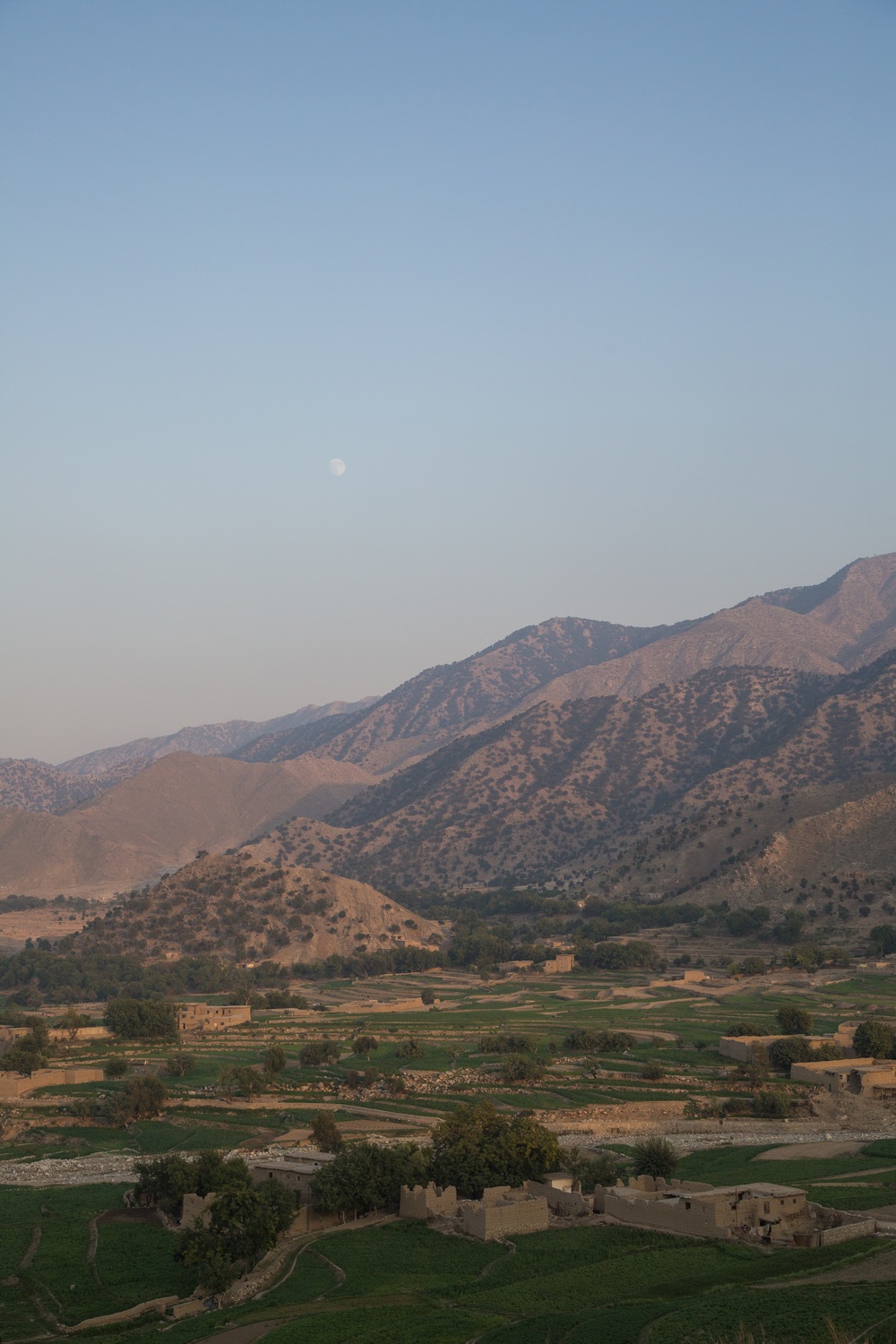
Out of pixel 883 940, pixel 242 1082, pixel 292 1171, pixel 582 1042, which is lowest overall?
pixel 883 940

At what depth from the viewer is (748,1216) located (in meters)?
33.5

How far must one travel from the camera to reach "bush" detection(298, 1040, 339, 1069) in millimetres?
62562

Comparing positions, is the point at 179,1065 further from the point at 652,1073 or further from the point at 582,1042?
the point at 652,1073

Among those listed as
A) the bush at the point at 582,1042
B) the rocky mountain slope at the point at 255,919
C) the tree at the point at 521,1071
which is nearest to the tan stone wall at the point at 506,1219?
the tree at the point at 521,1071

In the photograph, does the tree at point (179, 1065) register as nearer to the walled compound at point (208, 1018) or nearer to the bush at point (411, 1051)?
the bush at point (411, 1051)

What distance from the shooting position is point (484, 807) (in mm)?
197250

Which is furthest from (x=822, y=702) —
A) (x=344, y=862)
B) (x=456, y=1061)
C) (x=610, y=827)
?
(x=456, y=1061)

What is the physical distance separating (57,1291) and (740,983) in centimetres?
6263

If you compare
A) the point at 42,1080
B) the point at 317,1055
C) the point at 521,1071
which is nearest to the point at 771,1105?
the point at 521,1071

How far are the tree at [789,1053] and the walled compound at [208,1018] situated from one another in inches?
1217

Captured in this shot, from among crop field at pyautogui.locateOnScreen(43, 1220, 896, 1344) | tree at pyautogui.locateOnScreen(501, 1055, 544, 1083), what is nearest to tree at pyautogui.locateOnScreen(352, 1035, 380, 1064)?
tree at pyautogui.locateOnScreen(501, 1055, 544, 1083)

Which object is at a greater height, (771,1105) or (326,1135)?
(326,1135)

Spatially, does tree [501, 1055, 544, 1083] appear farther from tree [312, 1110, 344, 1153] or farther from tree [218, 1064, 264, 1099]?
tree [312, 1110, 344, 1153]

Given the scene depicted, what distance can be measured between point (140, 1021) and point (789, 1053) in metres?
34.3
